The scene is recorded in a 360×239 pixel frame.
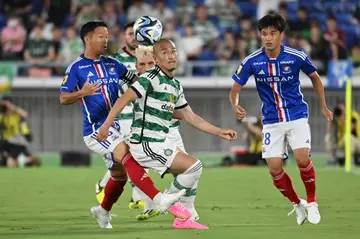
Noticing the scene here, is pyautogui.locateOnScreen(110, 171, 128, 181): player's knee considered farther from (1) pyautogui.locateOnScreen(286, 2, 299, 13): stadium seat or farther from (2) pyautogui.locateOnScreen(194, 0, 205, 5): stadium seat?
(1) pyautogui.locateOnScreen(286, 2, 299, 13): stadium seat

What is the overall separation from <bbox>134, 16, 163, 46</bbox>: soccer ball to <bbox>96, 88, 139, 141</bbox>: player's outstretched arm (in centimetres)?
211

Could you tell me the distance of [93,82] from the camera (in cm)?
1073

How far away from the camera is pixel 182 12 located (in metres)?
27.9

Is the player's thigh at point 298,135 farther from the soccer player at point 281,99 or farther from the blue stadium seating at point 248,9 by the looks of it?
the blue stadium seating at point 248,9

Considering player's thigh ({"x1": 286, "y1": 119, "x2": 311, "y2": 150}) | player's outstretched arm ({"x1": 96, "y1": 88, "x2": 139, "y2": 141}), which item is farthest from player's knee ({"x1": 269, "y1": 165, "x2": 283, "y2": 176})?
player's outstretched arm ({"x1": 96, "y1": 88, "x2": 139, "y2": 141})

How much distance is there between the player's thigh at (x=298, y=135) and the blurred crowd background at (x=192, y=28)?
14092mm

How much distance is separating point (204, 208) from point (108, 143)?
2.96 metres

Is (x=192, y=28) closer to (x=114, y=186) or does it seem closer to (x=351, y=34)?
(x=351, y=34)

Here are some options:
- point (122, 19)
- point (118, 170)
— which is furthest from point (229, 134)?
point (122, 19)

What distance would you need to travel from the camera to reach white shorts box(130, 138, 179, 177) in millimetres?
10180

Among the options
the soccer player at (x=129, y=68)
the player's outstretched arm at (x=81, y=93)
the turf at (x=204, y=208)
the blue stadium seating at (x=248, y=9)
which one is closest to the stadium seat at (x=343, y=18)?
the blue stadium seating at (x=248, y=9)

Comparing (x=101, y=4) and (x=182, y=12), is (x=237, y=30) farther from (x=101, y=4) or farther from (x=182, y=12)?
(x=101, y=4)

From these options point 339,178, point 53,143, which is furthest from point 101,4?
point 339,178

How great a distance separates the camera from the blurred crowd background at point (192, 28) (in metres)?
26.1
